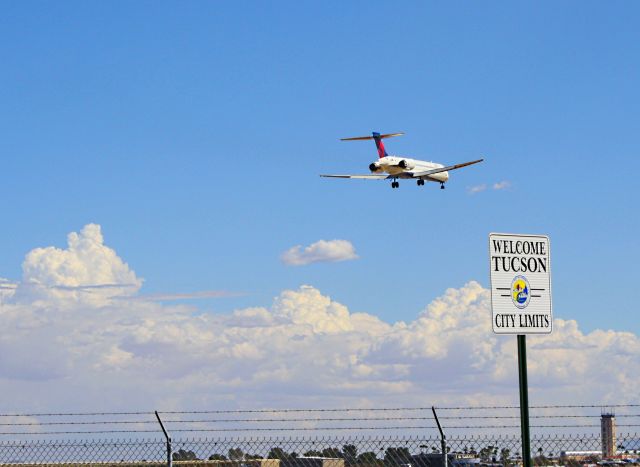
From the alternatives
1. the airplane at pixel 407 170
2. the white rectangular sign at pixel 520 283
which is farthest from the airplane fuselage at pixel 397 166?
the white rectangular sign at pixel 520 283

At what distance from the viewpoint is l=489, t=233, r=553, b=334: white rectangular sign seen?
12.5 m

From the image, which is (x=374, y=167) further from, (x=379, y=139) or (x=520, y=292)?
(x=520, y=292)

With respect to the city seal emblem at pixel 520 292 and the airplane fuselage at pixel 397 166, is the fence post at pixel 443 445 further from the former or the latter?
the airplane fuselage at pixel 397 166

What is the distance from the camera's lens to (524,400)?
12852 millimetres

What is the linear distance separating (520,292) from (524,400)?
1395 millimetres

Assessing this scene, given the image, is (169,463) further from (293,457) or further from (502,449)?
(502,449)

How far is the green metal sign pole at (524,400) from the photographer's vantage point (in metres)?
12.7

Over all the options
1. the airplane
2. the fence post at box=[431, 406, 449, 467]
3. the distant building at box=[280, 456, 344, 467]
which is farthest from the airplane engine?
the fence post at box=[431, 406, 449, 467]

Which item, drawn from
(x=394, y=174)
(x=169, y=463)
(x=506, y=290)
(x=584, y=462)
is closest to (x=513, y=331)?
(x=506, y=290)

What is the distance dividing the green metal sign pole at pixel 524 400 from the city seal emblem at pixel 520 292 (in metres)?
0.45

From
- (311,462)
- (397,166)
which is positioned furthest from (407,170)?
(311,462)

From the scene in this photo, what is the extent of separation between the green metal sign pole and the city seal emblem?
45cm

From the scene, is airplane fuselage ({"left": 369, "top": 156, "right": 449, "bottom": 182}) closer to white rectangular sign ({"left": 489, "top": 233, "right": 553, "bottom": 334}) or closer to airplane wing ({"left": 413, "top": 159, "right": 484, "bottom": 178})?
airplane wing ({"left": 413, "top": 159, "right": 484, "bottom": 178})

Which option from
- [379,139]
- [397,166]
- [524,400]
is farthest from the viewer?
[379,139]
